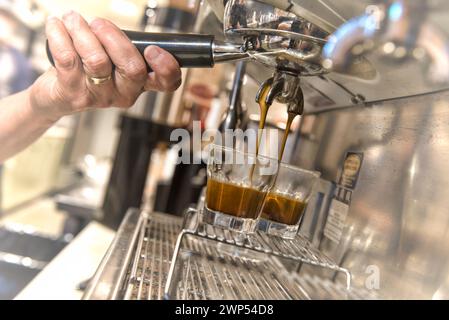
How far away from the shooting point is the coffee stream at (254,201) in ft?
1.54

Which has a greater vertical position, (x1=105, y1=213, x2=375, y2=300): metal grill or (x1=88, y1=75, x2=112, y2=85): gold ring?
(x1=88, y1=75, x2=112, y2=85): gold ring

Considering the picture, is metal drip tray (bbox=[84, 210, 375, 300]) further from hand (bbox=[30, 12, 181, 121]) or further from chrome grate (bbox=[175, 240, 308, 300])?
hand (bbox=[30, 12, 181, 121])

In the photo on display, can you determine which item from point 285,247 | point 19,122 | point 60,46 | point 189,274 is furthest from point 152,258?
point 19,122

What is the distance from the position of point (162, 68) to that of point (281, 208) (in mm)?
215

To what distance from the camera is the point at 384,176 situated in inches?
17.1

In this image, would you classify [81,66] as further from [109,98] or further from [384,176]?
[384,176]

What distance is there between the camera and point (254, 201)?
1.55ft

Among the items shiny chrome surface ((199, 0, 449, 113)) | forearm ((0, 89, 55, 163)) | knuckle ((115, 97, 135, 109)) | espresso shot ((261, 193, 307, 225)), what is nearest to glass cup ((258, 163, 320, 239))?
espresso shot ((261, 193, 307, 225))

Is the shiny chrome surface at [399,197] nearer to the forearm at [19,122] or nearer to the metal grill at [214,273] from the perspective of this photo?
the metal grill at [214,273]

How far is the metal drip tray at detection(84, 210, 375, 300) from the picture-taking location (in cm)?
37

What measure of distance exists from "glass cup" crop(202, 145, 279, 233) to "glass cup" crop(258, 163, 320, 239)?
30mm

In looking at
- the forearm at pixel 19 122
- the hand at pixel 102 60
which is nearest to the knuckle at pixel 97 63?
the hand at pixel 102 60

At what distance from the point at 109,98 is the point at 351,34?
33 centimetres

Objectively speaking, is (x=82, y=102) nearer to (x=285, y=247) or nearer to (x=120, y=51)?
(x=120, y=51)
